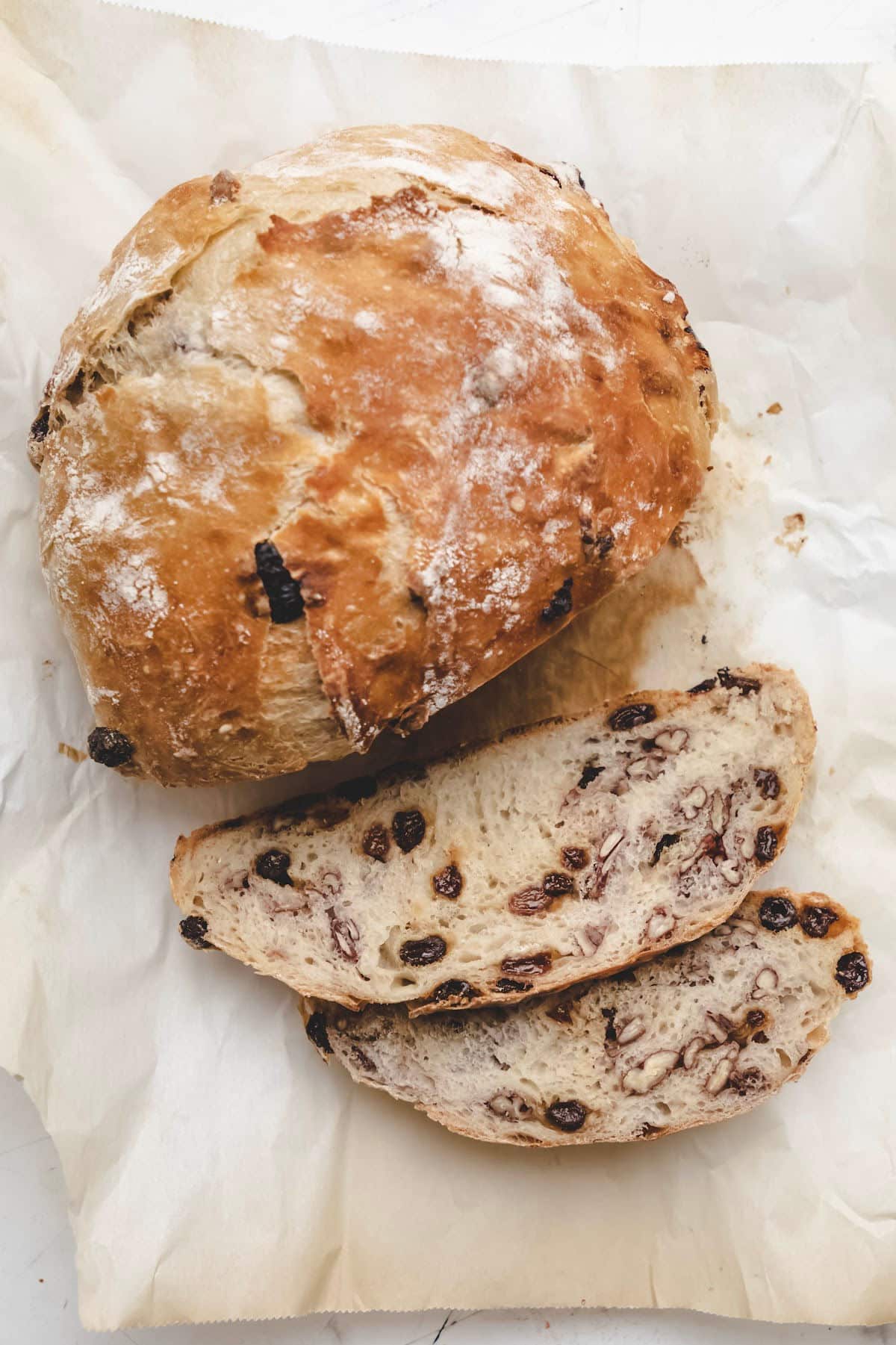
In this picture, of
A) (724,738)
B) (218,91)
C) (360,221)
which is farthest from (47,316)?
(724,738)

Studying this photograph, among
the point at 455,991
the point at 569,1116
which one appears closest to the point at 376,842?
the point at 455,991

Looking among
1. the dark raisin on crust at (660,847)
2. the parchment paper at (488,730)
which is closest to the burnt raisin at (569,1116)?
the parchment paper at (488,730)

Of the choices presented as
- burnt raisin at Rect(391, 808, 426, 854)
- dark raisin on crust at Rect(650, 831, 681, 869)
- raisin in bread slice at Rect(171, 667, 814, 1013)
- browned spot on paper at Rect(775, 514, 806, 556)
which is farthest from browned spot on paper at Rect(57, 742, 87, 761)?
browned spot on paper at Rect(775, 514, 806, 556)

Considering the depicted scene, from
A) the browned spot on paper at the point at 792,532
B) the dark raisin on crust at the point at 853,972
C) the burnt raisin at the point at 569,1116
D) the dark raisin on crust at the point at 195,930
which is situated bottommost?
the burnt raisin at the point at 569,1116

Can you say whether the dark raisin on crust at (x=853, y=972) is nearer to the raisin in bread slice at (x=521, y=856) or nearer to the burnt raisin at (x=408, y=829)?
the raisin in bread slice at (x=521, y=856)

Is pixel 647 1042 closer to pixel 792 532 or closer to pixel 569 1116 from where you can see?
pixel 569 1116

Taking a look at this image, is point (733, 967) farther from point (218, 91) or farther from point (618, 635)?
point (218, 91)
